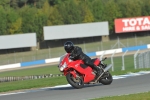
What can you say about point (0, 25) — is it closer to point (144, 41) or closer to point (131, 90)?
point (144, 41)

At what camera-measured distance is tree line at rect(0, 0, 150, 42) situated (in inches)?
2618

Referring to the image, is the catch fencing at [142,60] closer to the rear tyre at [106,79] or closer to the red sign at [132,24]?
the rear tyre at [106,79]

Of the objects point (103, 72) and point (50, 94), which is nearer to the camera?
point (50, 94)

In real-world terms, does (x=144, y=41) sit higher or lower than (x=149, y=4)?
lower

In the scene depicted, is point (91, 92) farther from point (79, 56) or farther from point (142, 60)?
point (142, 60)

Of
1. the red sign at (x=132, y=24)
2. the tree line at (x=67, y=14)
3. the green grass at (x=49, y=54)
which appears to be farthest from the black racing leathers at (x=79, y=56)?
the tree line at (x=67, y=14)

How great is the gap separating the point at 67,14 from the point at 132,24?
10.4 metres

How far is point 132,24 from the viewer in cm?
6544

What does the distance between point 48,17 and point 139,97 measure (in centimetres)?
5931

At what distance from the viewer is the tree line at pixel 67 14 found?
66.5 meters

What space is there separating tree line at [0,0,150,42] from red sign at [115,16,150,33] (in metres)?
3.89

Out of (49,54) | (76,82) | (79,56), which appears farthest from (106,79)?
(49,54)

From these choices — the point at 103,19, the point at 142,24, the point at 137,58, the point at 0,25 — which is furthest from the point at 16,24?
the point at 137,58

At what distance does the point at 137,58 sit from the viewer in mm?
24375
